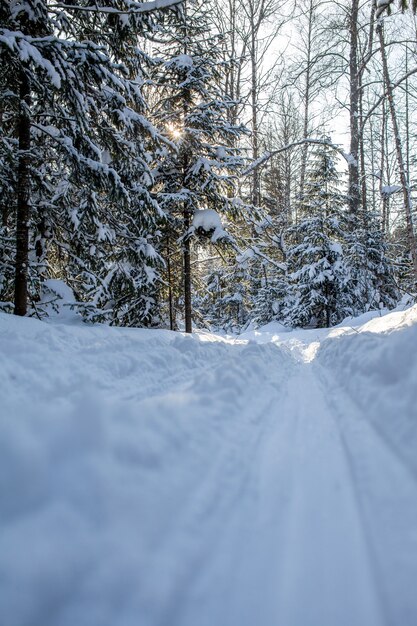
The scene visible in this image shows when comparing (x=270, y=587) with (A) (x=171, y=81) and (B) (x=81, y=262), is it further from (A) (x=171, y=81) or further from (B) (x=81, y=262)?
(A) (x=171, y=81)

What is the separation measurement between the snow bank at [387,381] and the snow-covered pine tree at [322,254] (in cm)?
876

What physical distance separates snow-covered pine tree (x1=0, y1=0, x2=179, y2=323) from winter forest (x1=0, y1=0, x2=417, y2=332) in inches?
1.2

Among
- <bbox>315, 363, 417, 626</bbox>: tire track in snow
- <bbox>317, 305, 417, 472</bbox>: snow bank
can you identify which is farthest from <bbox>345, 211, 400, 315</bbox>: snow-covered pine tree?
<bbox>315, 363, 417, 626</bbox>: tire track in snow

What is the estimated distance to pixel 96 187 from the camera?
5660 millimetres

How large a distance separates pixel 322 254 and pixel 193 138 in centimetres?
716

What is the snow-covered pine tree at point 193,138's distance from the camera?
364 inches

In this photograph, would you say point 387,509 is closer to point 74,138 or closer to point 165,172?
point 74,138

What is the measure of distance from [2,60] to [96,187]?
1928mm

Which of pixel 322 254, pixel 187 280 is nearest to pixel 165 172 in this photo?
pixel 187 280

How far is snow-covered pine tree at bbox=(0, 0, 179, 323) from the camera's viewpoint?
478 cm

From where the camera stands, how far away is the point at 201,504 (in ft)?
5.74

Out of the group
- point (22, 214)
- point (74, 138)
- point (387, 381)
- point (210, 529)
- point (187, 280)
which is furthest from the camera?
point (187, 280)

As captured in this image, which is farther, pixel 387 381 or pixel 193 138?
pixel 193 138

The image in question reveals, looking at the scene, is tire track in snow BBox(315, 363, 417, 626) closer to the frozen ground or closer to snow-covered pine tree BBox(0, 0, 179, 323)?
the frozen ground
